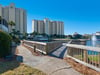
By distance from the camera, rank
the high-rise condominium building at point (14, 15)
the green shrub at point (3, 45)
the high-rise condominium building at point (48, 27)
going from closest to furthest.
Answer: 1. the green shrub at point (3, 45)
2. the high-rise condominium building at point (14, 15)
3. the high-rise condominium building at point (48, 27)

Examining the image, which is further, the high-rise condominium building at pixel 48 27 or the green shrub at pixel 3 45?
the high-rise condominium building at pixel 48 27

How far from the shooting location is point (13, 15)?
6469 centimetres

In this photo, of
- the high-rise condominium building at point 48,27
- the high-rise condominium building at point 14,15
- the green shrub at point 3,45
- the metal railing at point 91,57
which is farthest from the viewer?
the high-rise condominium building at point 48,27

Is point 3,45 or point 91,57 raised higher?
point 3,45

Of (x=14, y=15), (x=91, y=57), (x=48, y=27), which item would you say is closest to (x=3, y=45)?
(x=91, y=57)

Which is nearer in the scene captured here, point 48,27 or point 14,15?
point 14,15

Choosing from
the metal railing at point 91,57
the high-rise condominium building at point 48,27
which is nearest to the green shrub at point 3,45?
the metal railing at point 91,57

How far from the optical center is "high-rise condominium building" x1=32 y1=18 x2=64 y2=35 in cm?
8406

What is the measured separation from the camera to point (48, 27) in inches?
3386

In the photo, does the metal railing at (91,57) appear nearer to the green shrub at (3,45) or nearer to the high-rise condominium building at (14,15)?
the green shrub at (3,45)

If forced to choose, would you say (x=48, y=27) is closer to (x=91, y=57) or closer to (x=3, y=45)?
(x=3, y=45)

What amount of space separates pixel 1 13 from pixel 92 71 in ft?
205

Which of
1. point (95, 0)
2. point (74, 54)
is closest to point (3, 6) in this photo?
point (95, 0)

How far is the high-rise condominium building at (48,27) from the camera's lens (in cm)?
Result: 8406
